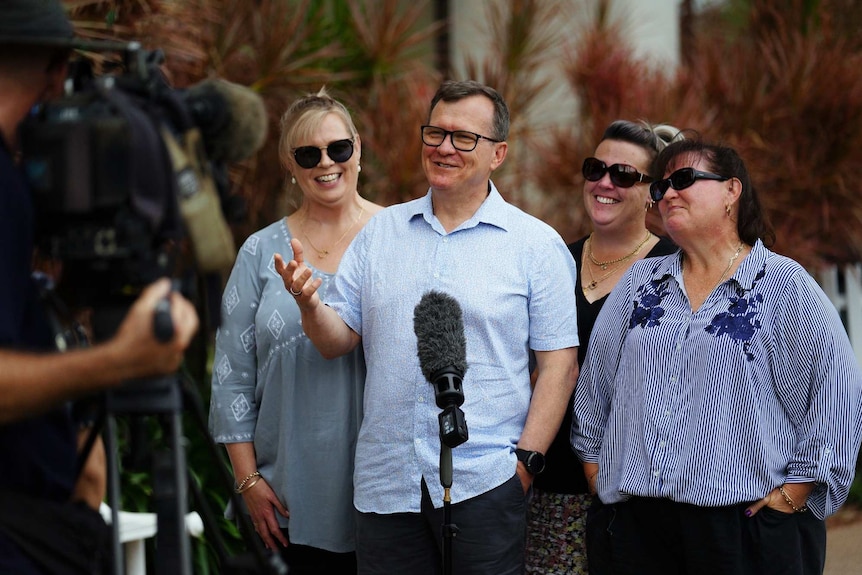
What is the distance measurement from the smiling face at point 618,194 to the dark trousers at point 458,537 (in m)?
1.11

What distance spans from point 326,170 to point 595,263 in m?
1.11

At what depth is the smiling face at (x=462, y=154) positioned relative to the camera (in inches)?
149

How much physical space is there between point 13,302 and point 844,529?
21.0 ft

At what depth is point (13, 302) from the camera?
6.70 feet

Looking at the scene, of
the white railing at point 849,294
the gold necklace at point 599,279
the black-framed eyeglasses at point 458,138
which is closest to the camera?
the black-framed eyeglasses at point 458,138

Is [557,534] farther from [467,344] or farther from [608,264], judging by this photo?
[608,264]

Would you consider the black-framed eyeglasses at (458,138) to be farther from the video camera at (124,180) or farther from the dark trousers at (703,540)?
the video camera at (124,180)

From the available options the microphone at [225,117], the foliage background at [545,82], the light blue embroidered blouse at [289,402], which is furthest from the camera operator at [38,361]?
the foliage background at [545,82]

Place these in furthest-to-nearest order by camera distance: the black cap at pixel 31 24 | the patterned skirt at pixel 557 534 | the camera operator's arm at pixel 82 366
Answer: the patterned skirt at pixel 557 534
the black cap at pixel 31 24
the camera operator's arm at pixel 82 366

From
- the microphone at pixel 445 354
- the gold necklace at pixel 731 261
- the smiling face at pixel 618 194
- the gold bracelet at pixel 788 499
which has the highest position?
the smiling face at pixel 618 194

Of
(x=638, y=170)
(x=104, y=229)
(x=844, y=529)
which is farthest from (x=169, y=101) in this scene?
(x=844, y=529)

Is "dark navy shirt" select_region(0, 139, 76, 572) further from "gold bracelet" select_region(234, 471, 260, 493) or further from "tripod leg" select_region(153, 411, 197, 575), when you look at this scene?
"gold bracelet" select_region(234, 471, 260, 493)

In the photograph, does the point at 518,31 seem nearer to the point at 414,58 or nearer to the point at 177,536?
the point at 414,58

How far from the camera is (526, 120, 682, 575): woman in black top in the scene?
12.9 ft
